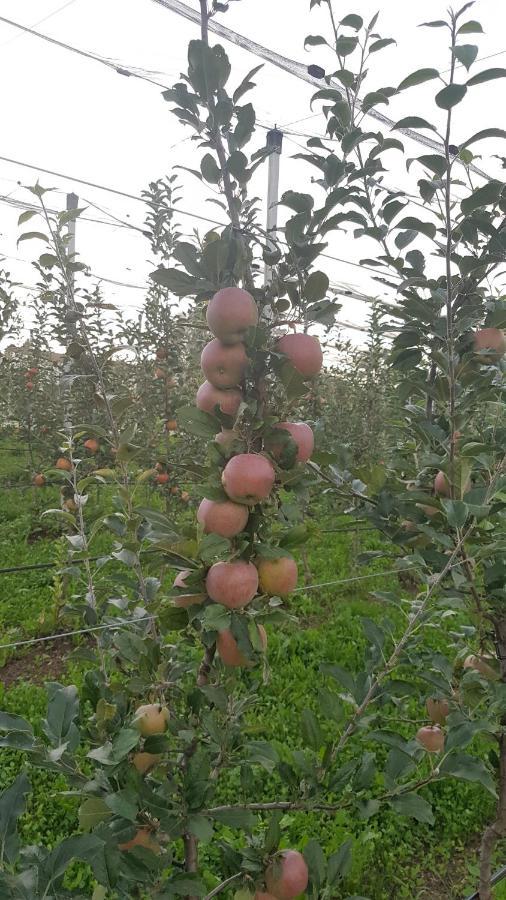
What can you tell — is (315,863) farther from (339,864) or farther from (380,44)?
(380,44)

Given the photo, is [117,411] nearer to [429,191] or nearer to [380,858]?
[429,191]

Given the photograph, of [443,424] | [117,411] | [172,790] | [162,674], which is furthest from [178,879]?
[443,424]

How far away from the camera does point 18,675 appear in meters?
3.21

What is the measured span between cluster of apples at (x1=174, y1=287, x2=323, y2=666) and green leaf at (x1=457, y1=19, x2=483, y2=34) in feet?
2.34

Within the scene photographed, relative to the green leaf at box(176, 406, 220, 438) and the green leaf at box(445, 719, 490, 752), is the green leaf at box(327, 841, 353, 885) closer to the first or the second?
the green leaf at box(445, 719, 490, 752)

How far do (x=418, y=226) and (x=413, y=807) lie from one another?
1214 mm

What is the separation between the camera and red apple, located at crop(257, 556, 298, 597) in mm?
1026

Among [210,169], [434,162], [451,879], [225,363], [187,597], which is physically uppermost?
[434,162]

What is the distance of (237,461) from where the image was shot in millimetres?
950

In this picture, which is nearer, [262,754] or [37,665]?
[262,754]

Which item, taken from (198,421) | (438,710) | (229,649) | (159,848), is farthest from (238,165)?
(438,710)

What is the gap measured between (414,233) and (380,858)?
79.0 inches

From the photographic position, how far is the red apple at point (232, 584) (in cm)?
95

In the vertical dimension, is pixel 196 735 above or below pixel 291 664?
above
